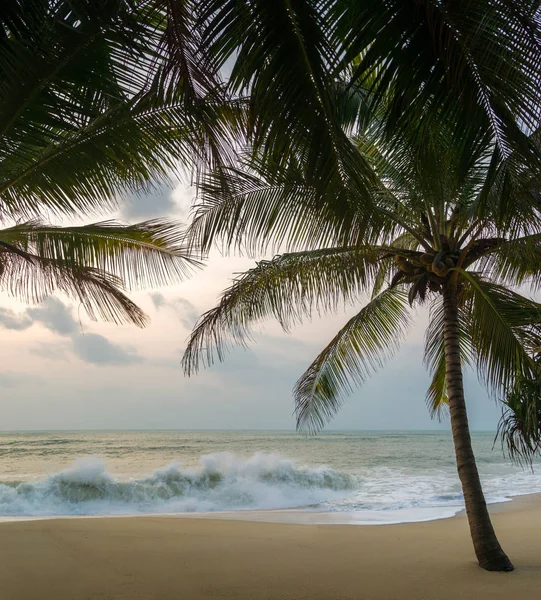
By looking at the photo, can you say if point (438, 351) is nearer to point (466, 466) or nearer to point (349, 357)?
point (349, 357)

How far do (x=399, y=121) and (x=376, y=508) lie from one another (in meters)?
13.1

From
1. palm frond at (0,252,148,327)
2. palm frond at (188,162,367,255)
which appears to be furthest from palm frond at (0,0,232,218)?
palm frond at (0,252,148,327)

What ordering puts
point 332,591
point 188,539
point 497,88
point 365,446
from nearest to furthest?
point 497,88 → point 332,591 → point 188,539 → point 365,446

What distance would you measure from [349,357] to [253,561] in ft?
9.93

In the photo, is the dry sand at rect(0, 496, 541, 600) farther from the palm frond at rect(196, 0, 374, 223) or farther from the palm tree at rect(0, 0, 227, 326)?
the palm frond at rect(196, 0, 374, 223)

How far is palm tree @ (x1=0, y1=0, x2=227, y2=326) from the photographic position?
129 inches

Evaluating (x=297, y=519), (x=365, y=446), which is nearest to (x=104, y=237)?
(x=297, y=519)

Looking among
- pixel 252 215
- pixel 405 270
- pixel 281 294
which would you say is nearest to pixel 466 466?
pixel 405 270

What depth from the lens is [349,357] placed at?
8617mm

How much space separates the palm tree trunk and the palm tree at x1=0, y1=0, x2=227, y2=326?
3.71m

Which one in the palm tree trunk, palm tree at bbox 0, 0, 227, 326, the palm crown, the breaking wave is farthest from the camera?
the breaking wave

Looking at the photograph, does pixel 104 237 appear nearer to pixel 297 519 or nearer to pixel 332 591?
pixel 332 591

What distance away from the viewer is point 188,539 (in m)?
9.16

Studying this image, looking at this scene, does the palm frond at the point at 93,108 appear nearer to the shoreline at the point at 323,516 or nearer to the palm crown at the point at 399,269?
the palm crown at the point at 399,269
